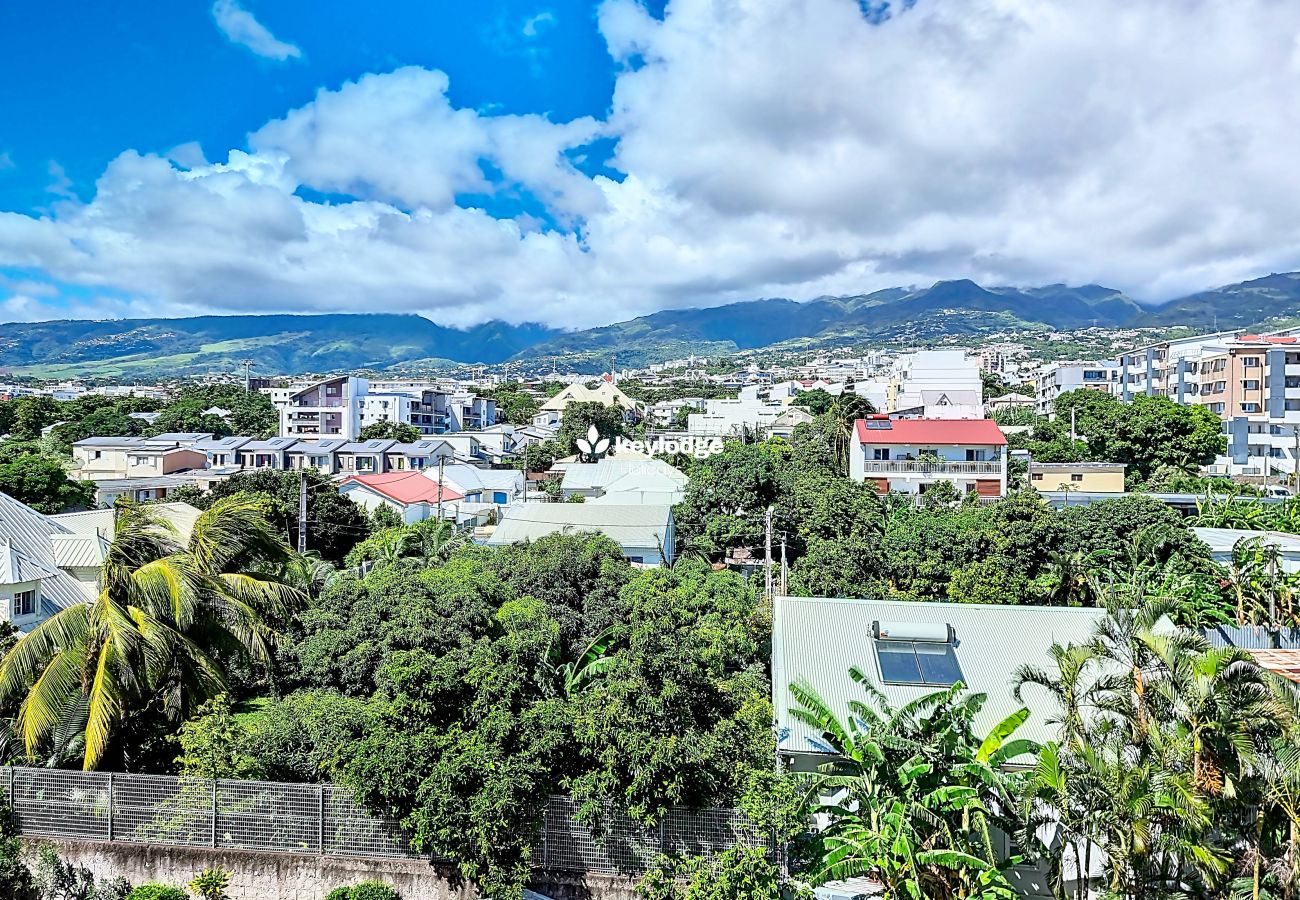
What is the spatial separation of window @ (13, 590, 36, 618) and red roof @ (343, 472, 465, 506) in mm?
23972

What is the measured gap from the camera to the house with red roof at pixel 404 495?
4553cm

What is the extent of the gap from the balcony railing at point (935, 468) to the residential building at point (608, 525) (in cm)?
1513

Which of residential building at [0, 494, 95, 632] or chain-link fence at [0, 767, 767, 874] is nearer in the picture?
chain-link fence at [0, 767, 767, 874]

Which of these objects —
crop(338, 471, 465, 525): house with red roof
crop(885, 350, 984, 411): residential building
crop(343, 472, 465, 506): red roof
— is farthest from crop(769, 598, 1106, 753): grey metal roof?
crop(885, 350, 984, 411): residential building

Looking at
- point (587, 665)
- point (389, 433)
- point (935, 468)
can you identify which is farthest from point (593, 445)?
point (587, 665)

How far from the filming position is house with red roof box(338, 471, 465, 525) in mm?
45531

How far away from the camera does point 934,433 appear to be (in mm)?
48062

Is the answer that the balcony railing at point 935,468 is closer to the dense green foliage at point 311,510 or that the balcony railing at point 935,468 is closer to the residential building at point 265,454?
the dense green foliage at point 311,510

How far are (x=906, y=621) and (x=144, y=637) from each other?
462 inches

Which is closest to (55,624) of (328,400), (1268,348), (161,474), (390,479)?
(390,479)

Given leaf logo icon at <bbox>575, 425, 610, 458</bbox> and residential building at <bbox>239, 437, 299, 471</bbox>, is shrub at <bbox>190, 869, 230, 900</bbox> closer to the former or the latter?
residential building at <bbox>239, 437, 299, 471</bbox>

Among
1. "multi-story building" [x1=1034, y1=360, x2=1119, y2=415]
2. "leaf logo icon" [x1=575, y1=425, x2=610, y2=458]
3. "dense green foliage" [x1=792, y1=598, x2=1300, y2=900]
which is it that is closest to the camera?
"dense green foliage" [x1=792, y1=598, x2=1300, y2=900]

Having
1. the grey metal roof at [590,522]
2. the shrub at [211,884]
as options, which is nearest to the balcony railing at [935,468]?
the grey metal roof at [590,522]

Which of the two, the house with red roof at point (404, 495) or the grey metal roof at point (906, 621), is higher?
the house with red roof at point (404, 495)
